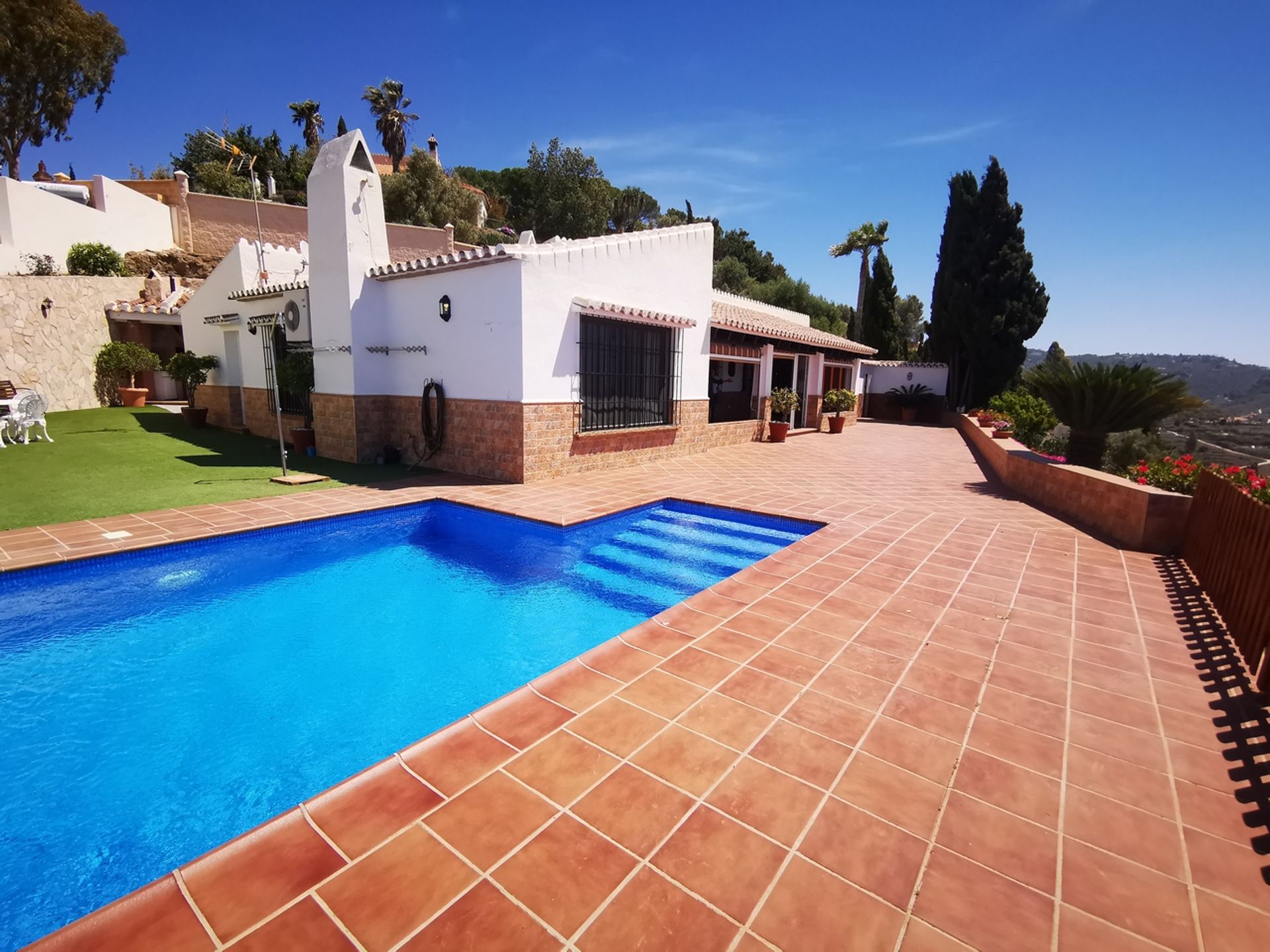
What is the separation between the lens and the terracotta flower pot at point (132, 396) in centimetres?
1788

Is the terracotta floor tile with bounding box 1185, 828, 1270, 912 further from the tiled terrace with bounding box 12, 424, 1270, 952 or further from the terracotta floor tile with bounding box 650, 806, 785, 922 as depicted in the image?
the terracotta floor tile with bounding box 650, 806, 785, 922

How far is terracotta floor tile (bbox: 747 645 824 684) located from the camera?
10.9 feet

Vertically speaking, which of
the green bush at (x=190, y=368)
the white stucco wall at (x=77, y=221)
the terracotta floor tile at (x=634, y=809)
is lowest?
the terracotta floor tile at (x=634, y=809)

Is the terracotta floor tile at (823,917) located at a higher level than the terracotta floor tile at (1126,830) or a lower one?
higher

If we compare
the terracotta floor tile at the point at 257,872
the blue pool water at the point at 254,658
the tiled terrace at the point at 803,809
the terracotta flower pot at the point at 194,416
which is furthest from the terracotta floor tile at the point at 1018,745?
the terracotta flower pot at the point at 194,416

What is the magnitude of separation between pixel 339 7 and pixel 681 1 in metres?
5.58

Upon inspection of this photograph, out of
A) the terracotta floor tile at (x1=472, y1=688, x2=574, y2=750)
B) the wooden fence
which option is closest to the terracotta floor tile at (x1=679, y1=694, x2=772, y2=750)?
the terracotta floor tile at (x1=472, y1=688, x2=574, y2=750)

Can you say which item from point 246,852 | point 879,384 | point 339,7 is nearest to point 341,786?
point 246,852

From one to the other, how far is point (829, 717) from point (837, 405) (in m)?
18.3

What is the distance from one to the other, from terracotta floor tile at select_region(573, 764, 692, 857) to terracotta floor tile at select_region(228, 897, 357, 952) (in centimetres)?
88

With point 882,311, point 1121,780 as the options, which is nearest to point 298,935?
point 1121,780

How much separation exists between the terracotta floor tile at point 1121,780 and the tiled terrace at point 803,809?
0.01 metres

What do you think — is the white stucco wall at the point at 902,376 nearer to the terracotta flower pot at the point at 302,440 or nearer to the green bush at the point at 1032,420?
the green bush at the point at 1032,420

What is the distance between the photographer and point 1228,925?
1833 millimetres
